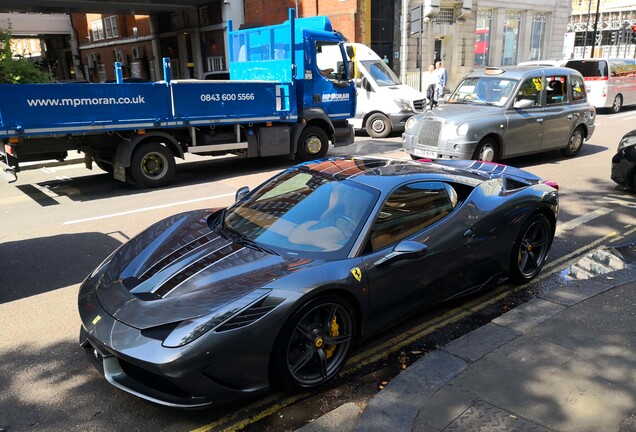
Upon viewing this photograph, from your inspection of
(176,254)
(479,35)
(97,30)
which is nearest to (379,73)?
(176,254)

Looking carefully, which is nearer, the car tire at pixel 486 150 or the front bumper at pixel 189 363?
the front bumper at pixel 189 363

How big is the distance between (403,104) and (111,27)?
2701 centimetres

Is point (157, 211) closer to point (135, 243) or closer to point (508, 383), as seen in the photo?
point (135, 243)

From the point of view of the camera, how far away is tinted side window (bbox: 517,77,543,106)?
34.9 ft

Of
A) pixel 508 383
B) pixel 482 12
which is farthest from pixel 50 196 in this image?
pixel 482 12

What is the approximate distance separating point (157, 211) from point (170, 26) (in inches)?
993

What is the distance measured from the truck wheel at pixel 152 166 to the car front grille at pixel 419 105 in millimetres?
8790

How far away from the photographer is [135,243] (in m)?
4.08

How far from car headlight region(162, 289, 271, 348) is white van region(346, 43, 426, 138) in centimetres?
1347

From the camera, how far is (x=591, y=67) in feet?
67.3

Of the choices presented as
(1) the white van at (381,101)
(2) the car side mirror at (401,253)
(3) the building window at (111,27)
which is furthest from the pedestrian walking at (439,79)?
(3) the building window at (111,27)

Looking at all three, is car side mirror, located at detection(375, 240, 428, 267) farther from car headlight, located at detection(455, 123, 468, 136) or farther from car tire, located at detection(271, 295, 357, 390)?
car headlight, located at detection(455, 123, 468, 136)

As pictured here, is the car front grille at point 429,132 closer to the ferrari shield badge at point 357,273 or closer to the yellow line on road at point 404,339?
the yellow line on road at point 404,339

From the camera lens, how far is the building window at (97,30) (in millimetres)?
36125
